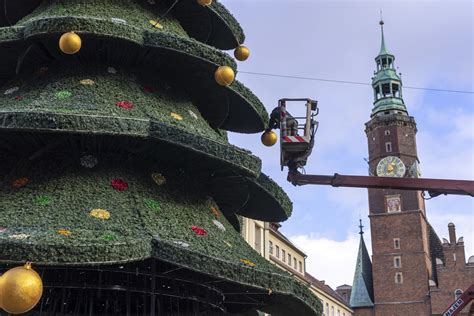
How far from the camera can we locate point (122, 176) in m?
9.30

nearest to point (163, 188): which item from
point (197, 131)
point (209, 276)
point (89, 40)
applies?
point (197, 131)

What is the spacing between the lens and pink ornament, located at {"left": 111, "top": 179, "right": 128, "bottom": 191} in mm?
9094

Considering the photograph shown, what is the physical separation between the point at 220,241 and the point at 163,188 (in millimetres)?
1232

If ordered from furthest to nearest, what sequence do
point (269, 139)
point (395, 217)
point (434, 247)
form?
point (434, 247) < point (395, 217) < point (269, 139)

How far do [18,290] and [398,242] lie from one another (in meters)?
70.0

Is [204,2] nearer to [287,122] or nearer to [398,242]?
[287,122]

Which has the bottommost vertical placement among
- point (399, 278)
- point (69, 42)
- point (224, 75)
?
point (69, 42)

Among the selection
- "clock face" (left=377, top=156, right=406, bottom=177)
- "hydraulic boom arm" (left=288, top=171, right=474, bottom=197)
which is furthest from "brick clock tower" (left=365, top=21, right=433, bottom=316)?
"hydraulic boom arm" (left=288, top=171, right=474, bottom=197)

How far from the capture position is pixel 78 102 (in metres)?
9.47

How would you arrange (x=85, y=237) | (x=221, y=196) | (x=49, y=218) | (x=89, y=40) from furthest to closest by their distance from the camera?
(x=221, y=196)
(x=89, y=40)
(x=49, y=218)
(x=85, y=237)

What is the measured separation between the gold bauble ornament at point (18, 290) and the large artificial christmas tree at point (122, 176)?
15 millimetres

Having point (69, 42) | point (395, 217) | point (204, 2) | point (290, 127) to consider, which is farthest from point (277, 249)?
point (69, 42)

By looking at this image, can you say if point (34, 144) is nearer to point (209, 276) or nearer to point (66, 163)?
point (66, 163)

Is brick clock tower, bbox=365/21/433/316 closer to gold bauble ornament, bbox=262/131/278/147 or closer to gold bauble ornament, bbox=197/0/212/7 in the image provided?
gold bauble ornament, bbox=262/131/278/147
